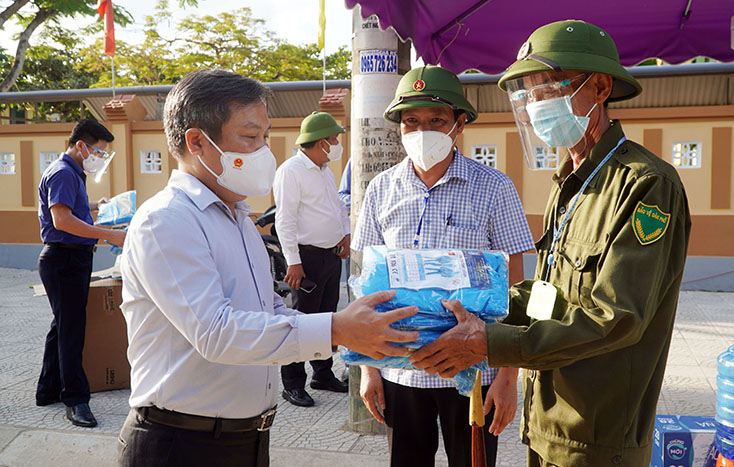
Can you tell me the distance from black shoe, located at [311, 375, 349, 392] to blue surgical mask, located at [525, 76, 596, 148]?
3.64 metres

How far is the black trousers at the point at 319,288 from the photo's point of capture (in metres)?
5.32

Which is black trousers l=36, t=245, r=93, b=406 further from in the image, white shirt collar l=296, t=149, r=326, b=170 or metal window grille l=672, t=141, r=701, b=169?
metal window grille l=672, t=141, r=701, b=169

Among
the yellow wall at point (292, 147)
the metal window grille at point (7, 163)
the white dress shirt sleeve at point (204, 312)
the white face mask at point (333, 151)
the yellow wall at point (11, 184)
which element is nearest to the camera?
the white dress shirt sleeve at point (204, 312)

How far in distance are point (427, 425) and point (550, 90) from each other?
4.65 feet

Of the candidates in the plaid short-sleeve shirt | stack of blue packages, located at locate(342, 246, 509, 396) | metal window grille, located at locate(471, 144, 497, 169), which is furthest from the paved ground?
metal window grille, located at locate(471, 144, 497, 169)

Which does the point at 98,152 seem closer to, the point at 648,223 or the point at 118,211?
the point at 118,211

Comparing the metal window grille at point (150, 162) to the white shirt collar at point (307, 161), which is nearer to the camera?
the white shirt collar at point (307, 161)

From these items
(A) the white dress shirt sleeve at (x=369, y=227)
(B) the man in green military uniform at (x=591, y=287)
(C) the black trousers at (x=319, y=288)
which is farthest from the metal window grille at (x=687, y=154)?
(B) the man in green military uniform at (x=591, y=287)

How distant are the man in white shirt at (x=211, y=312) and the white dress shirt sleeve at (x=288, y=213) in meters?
3.12

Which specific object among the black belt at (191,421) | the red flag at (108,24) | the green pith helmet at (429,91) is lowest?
the black belt at (191,421)

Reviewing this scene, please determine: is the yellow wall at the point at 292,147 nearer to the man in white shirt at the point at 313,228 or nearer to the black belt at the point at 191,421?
the man in white shirt at the point at 313,228

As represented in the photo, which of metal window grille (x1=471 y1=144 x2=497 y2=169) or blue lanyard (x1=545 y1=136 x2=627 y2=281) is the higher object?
metal window grille (x1=471 y1=144 x2=497 y2=169)

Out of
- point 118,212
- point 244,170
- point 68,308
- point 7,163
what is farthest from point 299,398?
point 7,163

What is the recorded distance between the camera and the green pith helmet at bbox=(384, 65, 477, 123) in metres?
2.73
